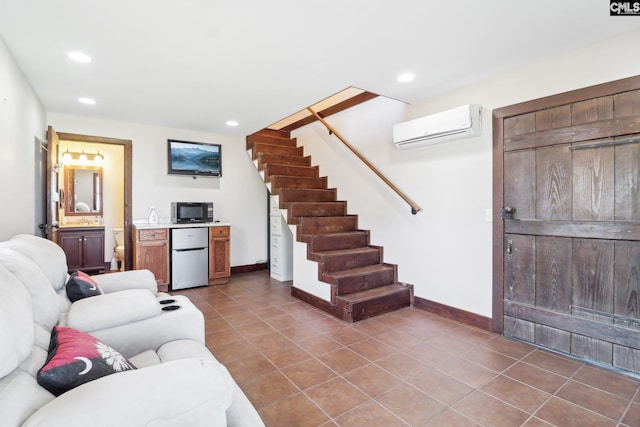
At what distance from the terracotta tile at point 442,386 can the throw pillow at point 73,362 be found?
178 centimetres

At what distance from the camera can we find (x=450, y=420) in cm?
181

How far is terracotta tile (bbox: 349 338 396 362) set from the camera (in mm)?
2584

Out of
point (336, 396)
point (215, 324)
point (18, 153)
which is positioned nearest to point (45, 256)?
point (18, 153)

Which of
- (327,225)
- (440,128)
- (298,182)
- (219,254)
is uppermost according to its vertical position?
(440,128)

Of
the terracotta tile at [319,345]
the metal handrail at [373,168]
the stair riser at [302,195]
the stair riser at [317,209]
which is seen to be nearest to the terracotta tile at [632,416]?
the terracotta tile at [319,345]

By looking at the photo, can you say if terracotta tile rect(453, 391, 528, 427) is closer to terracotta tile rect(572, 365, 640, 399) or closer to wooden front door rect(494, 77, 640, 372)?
terracotta tile rect(572, 365, 640, 399)

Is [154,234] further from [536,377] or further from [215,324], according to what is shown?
[536,377]

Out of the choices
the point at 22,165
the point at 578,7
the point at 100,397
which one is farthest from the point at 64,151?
the point at 578,7

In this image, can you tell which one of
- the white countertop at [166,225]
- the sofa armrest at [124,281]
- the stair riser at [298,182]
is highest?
the stair riser at [298,182]

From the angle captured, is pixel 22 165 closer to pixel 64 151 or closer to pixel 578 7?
pixel 64 151

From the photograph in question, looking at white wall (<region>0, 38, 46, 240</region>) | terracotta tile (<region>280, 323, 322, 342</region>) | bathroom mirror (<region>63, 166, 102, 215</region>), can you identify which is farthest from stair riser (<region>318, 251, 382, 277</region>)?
bathroom mirror (<region>63, 166, 102, 215</region>)

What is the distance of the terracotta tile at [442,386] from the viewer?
2021mm

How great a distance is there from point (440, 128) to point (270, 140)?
323cm

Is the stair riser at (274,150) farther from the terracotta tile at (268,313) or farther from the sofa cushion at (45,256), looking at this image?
the sofa cushion at (45,256)
